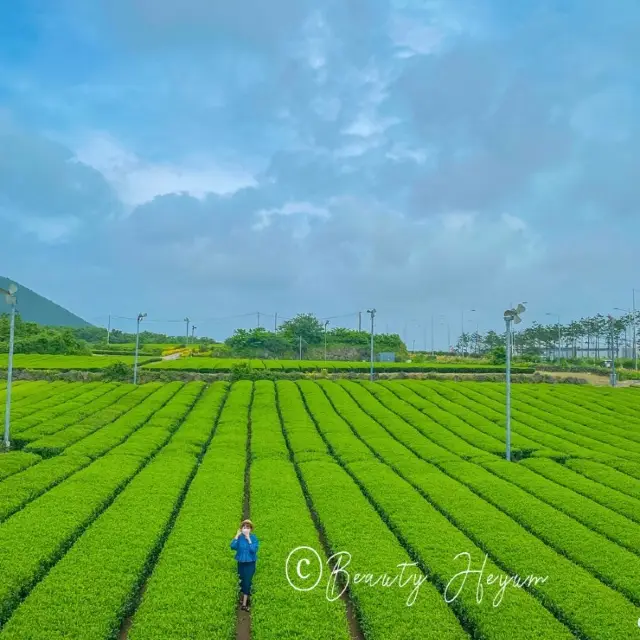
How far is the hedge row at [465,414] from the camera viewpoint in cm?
2672

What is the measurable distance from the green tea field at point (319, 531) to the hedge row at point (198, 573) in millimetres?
50

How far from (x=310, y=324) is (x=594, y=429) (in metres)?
65.0

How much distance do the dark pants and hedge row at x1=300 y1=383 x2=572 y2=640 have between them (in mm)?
3160

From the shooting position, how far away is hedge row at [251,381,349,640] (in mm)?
9188

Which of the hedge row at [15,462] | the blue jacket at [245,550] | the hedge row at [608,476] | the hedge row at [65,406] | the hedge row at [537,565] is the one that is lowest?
the hedge row at [537,565]

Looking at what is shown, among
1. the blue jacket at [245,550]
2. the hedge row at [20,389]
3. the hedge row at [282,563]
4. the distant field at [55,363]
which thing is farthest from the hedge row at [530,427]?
the distant field at [55,363]

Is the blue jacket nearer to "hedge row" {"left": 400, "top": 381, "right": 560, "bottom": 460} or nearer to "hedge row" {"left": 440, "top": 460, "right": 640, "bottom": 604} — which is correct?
"hedge row" {"left": 440, "top": 460, "right": 640, "bottom": 604}

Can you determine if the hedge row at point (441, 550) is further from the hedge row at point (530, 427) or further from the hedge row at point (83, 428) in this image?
the hedge row at point (83, 428)

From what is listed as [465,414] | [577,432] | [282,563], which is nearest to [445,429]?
[465,414]

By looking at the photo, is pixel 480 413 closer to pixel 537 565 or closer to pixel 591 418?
pixel 591 418

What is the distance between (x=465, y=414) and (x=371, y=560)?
24977 mm

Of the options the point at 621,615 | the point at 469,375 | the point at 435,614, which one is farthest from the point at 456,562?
the point at 469,375

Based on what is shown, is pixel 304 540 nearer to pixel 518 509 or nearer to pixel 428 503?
pixel 428 503

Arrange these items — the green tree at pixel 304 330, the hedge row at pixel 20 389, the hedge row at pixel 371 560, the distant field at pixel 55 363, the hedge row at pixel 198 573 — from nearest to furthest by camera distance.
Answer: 1. the hedge row at pixel 198 573
2. the hedge row at pixel 371 560
3. the hedge row at pixel 20 389
4. the distant field at pixel 55 363
5. the green tree at pixel 304 330
